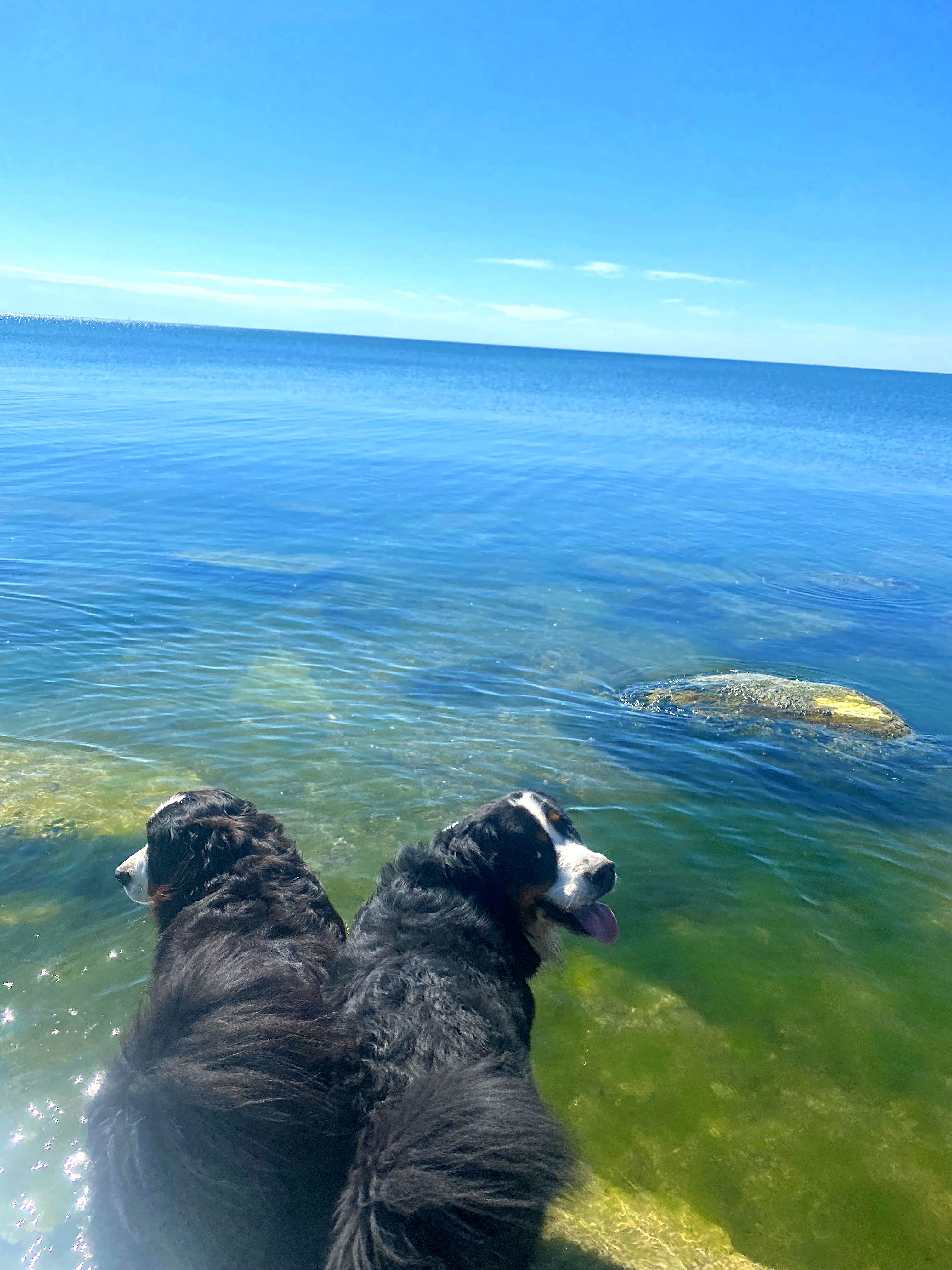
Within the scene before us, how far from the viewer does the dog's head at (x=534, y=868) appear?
14.8 ft

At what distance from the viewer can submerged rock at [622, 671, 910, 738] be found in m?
10.3

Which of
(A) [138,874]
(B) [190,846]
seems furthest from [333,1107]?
(A) [138,874]

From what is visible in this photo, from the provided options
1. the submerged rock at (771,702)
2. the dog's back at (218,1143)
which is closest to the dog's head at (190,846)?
the dog's back at (218,1143)

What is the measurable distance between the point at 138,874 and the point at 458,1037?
2.42 m

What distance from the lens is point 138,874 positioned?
5051 mm

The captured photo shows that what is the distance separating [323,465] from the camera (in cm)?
2883

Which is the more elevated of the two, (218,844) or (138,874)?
(218,844)

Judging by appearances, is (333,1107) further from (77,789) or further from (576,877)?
(77,789)

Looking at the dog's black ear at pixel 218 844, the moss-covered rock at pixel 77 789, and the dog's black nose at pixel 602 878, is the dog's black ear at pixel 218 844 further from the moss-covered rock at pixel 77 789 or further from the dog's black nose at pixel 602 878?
the moss-covered rock at pixel 77 789

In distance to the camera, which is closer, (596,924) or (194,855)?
(596,924)

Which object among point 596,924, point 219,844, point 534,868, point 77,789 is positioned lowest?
point 77,789

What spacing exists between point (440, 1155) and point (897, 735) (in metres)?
8.88

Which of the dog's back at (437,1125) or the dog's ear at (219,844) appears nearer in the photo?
the dog's back at (437,1125)

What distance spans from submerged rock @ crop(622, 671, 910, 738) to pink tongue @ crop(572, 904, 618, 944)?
612cm
